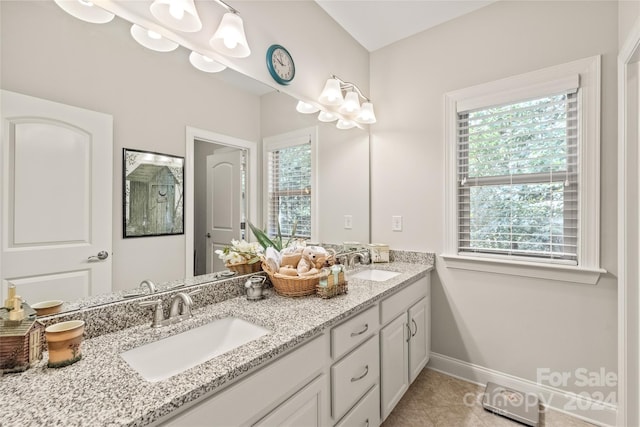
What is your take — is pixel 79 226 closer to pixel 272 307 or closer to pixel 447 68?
pixel 272 307

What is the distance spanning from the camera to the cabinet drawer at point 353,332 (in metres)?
1.21

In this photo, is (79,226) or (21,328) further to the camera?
(79,226)

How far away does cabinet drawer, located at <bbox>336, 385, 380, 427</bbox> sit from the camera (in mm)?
1288

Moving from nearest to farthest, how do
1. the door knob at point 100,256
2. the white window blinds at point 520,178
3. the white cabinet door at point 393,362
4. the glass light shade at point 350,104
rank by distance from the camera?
the door knob at point 100,256, the white cabinet door at point 393,362, the white window blinds at point 520,178, the glass light shade at point 350,104

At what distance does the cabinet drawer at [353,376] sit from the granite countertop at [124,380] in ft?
0.74

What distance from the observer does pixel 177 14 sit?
116 centimetres

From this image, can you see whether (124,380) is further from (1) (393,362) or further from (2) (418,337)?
(2) (418,337)

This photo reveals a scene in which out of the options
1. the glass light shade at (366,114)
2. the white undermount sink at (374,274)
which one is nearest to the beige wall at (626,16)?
the glass light shade at (366,114)

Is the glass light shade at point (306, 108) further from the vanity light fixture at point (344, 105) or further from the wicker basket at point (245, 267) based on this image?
the wicker basket at point (245, 267)

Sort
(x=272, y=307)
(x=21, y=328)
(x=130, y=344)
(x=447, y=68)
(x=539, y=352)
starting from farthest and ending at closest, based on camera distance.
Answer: (x=447, y=68) → (x=539, y=352) → (x=272, y=307) → (x=130, y=344) → (x=21, y=328)

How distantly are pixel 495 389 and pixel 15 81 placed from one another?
284 centimetres

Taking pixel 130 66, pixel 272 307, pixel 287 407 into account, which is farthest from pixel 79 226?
pixel 287 407

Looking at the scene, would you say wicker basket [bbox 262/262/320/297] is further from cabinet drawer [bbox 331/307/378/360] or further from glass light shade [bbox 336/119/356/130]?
glass light shade [bbox 336/119/356/130]

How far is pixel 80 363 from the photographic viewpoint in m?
0.81
